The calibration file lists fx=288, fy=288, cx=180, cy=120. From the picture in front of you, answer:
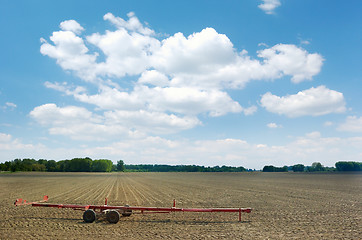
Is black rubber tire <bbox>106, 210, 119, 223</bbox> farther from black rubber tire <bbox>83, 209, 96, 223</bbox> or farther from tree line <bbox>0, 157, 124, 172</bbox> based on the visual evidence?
tree line <bbox>0, 157, 124, 172</bbox>

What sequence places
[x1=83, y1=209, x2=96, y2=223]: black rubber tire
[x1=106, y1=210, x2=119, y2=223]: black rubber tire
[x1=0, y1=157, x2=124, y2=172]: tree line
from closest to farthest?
[x1=106, y1=210, x2=119, y2=223]: black rubber tire, [x1=83, y1=209, x2=96, y2=223]: black rubber tire, [x1=0, y1=157, x2=124, y2=172]: tree line

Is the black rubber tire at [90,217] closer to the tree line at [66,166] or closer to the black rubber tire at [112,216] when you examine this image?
the black rubber tire at [112,216]

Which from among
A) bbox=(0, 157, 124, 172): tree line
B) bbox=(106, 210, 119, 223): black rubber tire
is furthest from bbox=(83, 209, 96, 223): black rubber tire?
bbox=(0, 157, 124, 172): tree line

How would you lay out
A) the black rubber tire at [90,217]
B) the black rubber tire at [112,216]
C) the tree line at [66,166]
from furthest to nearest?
the tree line at [66,166], the black rubber tire at [90,217], the black rubber tire at [112,216]

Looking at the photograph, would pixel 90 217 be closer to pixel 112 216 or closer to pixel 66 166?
pixel 112 216

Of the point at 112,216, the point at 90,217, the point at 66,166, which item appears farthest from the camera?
the point at 66,166

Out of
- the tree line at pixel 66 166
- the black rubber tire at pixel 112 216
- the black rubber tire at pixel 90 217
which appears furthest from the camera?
the tree line at pixel 66 166

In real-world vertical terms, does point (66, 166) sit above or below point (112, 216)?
below

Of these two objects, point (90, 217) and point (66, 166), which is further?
A: point (66, 166)

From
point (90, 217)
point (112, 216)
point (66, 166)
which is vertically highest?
point (112, 216)

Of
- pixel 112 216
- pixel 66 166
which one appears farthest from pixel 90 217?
pixel 66 166

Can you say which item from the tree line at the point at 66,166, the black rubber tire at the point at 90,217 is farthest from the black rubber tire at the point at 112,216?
the tree line at the point at 66,166

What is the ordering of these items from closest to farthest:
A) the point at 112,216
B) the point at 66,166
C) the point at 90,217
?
1. the point at 112,216
2. the point at 90,217
3. the point at 66,166

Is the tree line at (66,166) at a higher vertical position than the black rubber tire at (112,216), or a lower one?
lower
